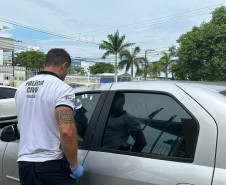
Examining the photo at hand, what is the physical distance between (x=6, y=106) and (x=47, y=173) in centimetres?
812

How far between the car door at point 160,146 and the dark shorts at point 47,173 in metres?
0.21

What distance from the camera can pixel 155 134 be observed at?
1.78 meters

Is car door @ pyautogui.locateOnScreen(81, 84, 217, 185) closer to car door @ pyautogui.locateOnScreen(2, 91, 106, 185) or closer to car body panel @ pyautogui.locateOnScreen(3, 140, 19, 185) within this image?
car door @ pyautogui.locateOnScreen(2, 91, 106, 185)

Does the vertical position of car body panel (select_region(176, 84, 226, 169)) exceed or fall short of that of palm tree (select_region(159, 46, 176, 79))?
it falls short

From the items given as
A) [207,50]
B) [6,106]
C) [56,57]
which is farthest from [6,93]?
[207,50]

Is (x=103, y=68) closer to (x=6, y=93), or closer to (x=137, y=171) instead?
(x=6, y=93)

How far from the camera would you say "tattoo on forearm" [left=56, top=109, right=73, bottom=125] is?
5.48ft

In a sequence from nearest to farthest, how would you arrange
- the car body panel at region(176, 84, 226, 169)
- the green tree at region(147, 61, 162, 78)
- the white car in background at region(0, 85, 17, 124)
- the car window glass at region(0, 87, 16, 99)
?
the car body panel at region(176, 84, 226, 169) < the white car in background at region(0, 85, 17, 124) < the car window glass at region(0, 87, 16, 99) < the green tree at region(147, 61, 162, 78)

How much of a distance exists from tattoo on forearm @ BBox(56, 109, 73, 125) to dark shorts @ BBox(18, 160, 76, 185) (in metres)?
0.31

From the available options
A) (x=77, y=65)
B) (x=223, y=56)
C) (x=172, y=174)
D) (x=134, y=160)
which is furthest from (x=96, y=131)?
(x=77, y=65)

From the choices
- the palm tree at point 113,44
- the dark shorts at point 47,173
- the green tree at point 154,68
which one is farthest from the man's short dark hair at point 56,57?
the green tree at point 154,68

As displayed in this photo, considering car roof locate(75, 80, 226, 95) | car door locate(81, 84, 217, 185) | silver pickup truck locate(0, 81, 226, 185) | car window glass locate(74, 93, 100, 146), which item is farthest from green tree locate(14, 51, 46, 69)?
car door locate(81, 84, 217, 185)

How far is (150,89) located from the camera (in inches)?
72.6

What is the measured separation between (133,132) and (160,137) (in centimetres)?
25
